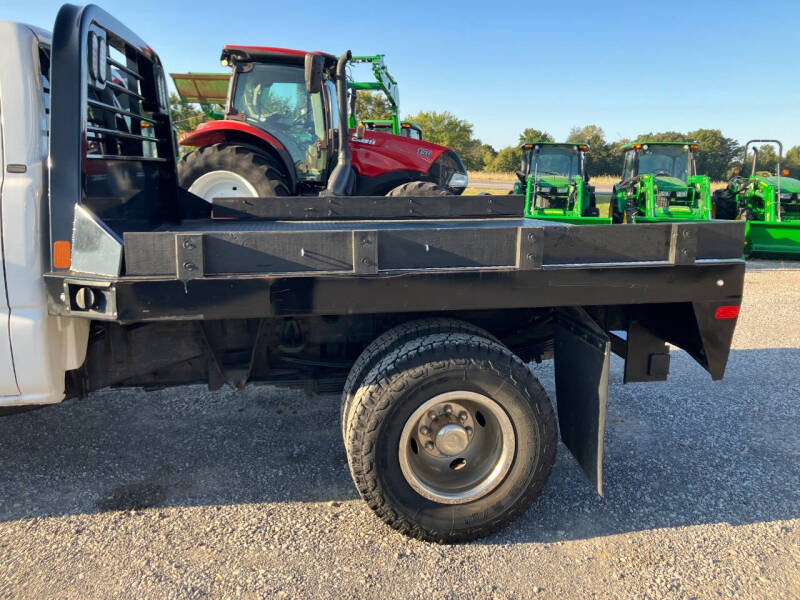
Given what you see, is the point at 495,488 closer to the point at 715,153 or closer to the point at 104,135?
the point at 104,135

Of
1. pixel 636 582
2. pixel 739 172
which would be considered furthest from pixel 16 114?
pixel 739 172

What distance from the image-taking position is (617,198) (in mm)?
13852

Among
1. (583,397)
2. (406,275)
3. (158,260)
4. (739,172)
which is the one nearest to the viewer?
(158,260)

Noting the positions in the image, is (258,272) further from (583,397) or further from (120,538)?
(583,397)

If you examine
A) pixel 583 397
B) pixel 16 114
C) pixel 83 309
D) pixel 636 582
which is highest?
pixel 16 114

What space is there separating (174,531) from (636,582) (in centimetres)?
220

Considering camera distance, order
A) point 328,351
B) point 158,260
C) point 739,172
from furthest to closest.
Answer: point 739,172 < point 328,351 < point 158,260

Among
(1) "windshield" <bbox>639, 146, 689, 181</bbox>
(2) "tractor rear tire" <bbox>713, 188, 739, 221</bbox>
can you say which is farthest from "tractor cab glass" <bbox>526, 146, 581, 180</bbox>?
(2) "tractor rear tire" <bbox>713, 188, 739, 221</bbox>

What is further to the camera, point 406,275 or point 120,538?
point 120,538

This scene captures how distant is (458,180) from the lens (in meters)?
8.12

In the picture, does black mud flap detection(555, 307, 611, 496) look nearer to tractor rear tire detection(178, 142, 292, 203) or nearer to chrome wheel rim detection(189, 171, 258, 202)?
tractor rear tire detection(178, 142, 292, 203)

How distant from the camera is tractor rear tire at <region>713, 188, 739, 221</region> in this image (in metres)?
13.3

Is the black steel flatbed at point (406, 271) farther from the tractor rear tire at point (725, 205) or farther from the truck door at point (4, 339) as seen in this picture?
the tractor rear tire at point (725, 205)

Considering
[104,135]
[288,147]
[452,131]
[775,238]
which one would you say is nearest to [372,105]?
[452,131]
